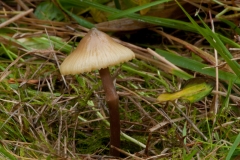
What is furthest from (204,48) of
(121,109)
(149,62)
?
(121,109)

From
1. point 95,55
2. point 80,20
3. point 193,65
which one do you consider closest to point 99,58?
point 95,55

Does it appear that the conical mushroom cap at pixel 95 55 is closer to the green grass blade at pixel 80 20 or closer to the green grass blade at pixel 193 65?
the green grass blade at pixel 193 65

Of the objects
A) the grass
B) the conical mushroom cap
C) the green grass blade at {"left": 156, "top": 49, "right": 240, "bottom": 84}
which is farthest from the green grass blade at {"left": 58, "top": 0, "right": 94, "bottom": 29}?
the conical mushroom cap

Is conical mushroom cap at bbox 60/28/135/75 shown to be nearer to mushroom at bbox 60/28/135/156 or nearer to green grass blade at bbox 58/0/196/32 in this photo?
mushroom at bbox 60/28/135/156

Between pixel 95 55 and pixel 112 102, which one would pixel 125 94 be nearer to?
pixel 112 102

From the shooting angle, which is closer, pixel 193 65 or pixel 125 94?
pixel 125 94

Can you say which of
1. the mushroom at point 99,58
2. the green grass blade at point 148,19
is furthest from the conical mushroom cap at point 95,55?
the green grass blade at point 148,19
